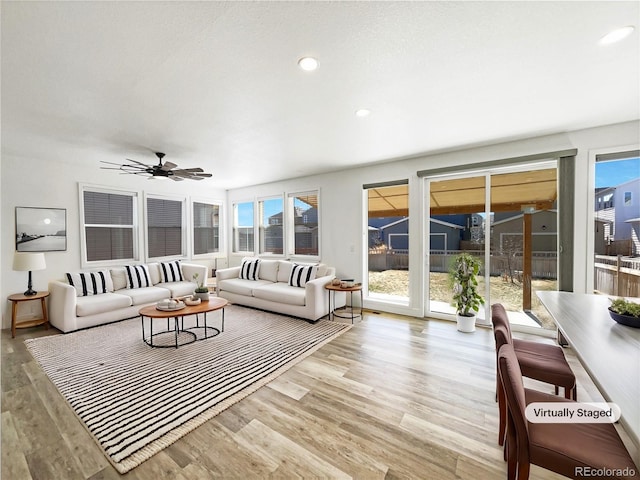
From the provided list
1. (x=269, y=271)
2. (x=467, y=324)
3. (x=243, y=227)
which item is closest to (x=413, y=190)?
(x=467, y=324)

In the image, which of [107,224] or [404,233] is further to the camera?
[107,224]

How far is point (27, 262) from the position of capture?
381cm

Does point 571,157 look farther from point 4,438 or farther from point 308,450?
point 4,438

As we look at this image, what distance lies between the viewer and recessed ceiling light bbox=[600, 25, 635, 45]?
165 centimetres

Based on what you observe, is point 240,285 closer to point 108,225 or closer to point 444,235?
point 108,225

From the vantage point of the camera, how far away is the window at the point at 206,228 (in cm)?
647

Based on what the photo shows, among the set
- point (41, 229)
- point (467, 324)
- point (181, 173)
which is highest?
point (181, 173)

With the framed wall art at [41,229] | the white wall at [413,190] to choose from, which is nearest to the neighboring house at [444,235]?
the white wall at [413,190]

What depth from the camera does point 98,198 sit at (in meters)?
4.94

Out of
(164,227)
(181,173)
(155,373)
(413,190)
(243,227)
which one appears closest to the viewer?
(155,373)

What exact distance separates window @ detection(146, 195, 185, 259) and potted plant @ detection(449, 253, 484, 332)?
565cm

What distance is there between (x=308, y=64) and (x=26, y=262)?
15.6 ft

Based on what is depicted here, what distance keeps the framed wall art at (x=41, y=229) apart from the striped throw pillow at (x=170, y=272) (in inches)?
59.4

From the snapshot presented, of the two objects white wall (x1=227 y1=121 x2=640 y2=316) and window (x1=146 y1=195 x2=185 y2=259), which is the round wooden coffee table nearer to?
window (x1=146 y1=195 x2=185 y2=259)
